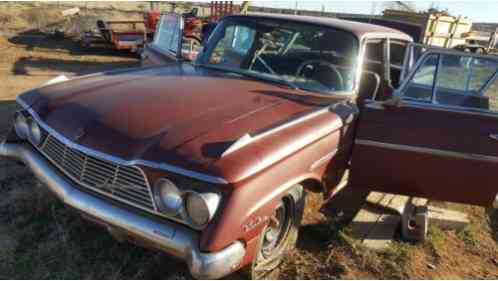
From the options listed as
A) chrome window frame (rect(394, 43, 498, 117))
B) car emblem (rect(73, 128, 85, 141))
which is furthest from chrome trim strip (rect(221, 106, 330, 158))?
car emblem (rect(73, 128, 85, 141))

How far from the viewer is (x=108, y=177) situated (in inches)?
95.9

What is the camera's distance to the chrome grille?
2348 mm

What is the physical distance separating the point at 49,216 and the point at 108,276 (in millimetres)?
982

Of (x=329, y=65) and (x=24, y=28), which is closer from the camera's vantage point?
(x=329, y=65)

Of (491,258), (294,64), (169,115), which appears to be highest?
(294,64)

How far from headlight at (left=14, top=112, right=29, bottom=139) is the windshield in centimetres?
175

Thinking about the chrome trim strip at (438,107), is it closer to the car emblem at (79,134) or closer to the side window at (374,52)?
the side window at (374,52)

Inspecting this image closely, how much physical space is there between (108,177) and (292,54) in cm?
203

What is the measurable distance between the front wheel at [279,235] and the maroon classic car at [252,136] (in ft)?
0.04

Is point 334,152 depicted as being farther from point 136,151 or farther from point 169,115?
point 136,151

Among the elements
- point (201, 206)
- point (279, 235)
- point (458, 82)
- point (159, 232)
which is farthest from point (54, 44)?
point (201, 206)

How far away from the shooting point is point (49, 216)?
339 cm

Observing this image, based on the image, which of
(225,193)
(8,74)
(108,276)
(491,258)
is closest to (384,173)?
(491,258)

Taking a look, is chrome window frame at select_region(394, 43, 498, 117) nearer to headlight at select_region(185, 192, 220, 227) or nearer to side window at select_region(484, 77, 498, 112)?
side window at select_region(484, 77, 498, 112)
